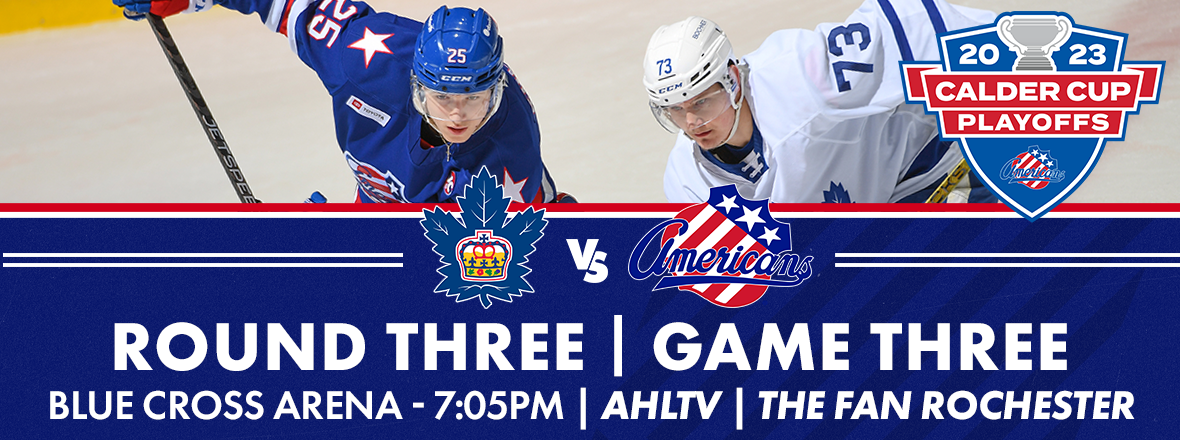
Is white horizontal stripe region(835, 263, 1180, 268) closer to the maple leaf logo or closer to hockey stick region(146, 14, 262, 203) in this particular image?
the maple leaf logo

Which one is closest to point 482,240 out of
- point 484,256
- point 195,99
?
point 484,256

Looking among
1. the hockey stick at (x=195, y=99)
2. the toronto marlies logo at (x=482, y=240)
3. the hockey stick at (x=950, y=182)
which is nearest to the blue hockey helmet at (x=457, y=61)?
the toronto marlies logo at (x=482, y=240)

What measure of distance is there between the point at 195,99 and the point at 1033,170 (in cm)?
178

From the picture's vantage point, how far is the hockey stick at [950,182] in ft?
6.85

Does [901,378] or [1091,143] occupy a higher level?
[1091,143]

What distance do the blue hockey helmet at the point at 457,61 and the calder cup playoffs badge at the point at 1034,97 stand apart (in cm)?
77

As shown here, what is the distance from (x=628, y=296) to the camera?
1571 mm

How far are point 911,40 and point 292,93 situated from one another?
259 cm

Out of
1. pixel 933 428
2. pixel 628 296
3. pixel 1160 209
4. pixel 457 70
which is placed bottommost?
pixel 933 428

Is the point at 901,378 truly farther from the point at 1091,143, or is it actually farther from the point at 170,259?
the point at 170,259

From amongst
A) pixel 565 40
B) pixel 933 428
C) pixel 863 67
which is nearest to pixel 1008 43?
pixel 863 67

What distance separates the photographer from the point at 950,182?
6.86 ft

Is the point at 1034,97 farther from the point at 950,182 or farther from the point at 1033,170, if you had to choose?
the point at 950,182

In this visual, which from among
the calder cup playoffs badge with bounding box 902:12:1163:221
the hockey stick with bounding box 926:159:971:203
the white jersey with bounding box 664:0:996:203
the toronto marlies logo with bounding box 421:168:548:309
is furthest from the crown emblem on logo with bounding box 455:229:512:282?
the hockey stick with bounding box 926:159:971:203
